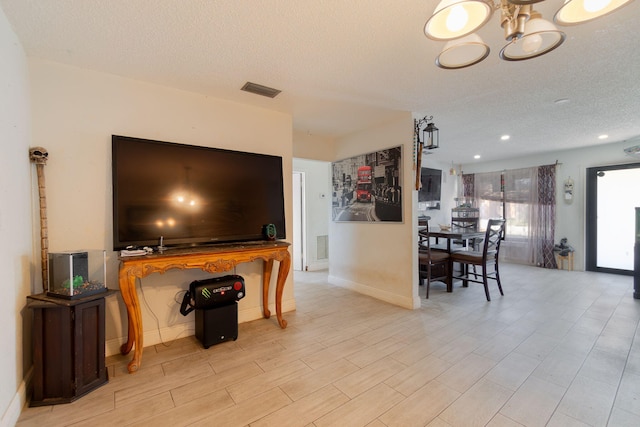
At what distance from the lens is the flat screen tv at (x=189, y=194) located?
211 centimetres

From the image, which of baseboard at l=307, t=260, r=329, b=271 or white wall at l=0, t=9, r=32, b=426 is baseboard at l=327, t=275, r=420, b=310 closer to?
baseboard at l=307, t=260, r=329, b=271

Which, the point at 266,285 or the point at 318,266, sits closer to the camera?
the point at 266,285

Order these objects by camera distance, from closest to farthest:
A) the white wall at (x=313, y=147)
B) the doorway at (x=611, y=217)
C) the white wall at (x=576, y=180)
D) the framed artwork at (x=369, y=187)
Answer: the framed artwork at (x=369, y=187) < the white wall at (x=313, y=147) < the doorway at (x=611, y=217) < the white wall at (x=576, y=180)

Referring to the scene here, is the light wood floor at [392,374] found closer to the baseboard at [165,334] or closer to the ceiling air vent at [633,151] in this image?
the baseboard at [165,334]

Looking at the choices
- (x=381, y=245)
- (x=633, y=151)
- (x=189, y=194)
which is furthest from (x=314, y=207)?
(x=633, y=151)

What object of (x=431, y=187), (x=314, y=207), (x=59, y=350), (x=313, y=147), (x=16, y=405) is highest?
(x=313, y=147)

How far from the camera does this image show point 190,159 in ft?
7.83

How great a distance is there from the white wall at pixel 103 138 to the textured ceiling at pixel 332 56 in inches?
5.9

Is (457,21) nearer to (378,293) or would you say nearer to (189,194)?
(189,194)

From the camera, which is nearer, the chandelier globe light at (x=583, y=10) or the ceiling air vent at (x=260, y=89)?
the chandelier globe light at (x=583, y=10)

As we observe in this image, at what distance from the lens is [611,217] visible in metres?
4.90

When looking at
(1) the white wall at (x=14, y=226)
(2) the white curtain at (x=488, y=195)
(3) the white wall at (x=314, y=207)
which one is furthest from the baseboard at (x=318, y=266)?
(1) the white wall at (x=14, y=226)

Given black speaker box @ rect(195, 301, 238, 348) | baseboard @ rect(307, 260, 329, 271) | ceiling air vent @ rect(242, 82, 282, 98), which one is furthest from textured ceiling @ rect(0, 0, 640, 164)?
baseboard @ rect(307, 260, 329, 271)

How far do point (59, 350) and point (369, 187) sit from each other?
3334mm
